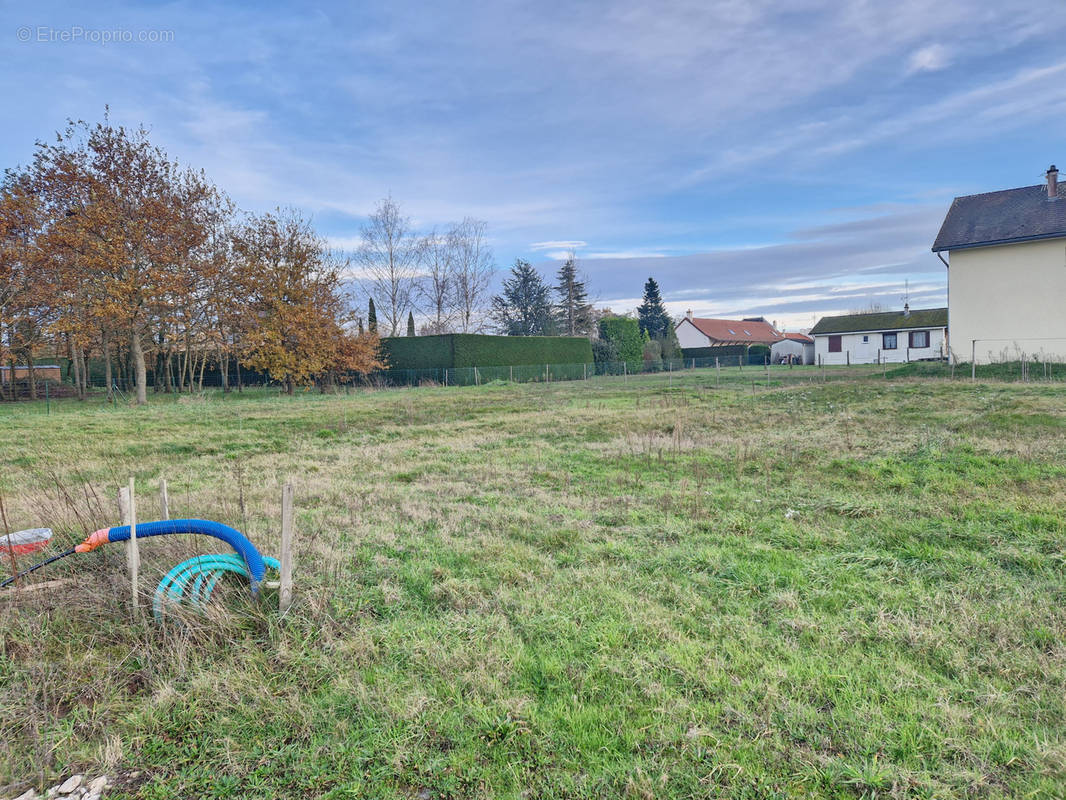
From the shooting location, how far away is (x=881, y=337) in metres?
40.3

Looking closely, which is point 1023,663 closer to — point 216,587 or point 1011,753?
point 1011,753

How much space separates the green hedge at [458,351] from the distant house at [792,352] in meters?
24.7

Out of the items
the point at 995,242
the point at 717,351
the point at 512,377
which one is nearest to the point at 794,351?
the point at 717,351

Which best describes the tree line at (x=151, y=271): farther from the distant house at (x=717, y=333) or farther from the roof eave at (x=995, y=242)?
the distant house at (x=717, y=333)

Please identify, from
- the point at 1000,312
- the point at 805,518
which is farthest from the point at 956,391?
the point at 805,518

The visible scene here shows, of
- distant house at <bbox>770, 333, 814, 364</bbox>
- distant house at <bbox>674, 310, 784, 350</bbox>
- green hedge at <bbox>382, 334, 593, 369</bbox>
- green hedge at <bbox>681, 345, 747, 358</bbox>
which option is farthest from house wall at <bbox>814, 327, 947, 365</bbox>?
green hedge at <bbox>382, 334, 593, 369</bbox>

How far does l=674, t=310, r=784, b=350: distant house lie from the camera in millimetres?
54156

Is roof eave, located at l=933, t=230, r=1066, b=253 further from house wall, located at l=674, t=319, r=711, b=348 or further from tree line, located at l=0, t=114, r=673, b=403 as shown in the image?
house wall, located at l=674, t=319, r=711, b=348

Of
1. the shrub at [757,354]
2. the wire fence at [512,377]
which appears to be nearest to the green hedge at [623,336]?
the wire fence at [512,377]

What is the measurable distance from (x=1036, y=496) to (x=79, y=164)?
2389cm

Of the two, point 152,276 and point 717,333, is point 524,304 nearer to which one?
point 717,333

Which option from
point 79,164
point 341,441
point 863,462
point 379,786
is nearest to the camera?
point 379,786

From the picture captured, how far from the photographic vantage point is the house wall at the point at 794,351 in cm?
4716

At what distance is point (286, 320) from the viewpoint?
21.9 m
